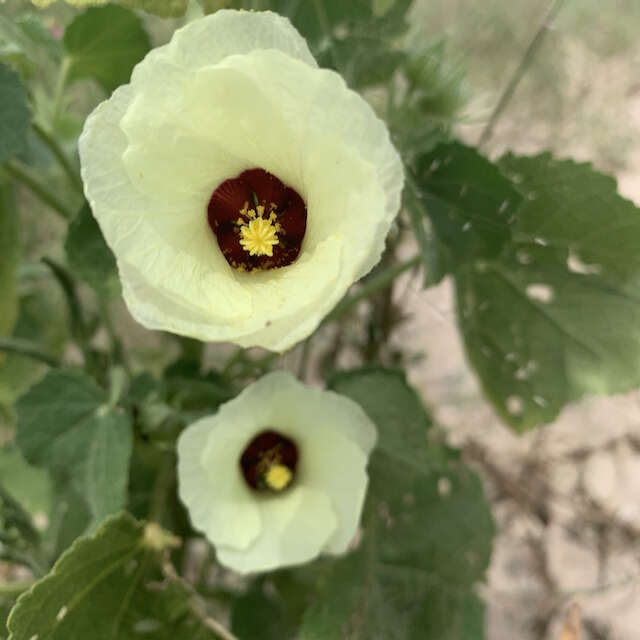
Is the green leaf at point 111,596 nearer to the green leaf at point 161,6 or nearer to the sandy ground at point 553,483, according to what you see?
the green leaf at point 161,6

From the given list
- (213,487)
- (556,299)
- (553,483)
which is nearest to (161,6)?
(213,487)

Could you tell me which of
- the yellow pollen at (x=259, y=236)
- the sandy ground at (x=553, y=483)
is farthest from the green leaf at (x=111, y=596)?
the sandy ground at (x=553, y=483)

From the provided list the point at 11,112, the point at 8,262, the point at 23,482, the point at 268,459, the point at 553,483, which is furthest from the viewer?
the point at 553,483

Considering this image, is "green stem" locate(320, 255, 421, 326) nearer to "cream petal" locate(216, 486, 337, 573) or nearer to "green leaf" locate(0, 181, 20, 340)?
"cream petal" locate(216, 486, 337, 573)

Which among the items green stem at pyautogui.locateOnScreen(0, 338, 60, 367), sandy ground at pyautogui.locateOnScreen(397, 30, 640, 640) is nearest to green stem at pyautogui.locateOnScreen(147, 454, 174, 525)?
green stem at pyautogui.locateOnScreen(0, 338, 60, 367)

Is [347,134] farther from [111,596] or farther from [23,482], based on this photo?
[23,482]
